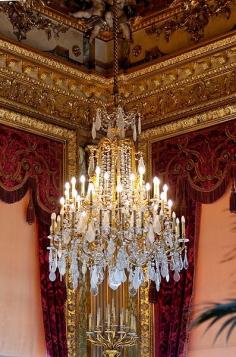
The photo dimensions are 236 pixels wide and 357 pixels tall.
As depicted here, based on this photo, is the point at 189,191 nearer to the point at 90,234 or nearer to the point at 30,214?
the point at 30,214

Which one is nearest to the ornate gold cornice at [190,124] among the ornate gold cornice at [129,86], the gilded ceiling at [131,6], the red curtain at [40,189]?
the ornate gold cornice at [129,86]

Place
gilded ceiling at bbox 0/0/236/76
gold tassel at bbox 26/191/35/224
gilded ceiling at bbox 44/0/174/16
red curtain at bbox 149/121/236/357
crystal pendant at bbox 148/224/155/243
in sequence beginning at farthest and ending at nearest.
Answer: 1. gilded ceiling at bbox 44/0/174/16
2. gilded ceiling at bbox 0/0/236/76
3. gold tassel at bbox 26/191/35/224
4. red curtain at bbox 149/121/236/357
5. crystal pendant at bbox 148/224/155/243

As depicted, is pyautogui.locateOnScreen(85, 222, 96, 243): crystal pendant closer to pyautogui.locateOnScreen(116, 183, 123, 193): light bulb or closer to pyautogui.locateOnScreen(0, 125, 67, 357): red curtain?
pyautogui.locateOnScreen(116, 183, 123, 193): light bulb

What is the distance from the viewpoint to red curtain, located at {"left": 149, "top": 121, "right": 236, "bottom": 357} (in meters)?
6.28

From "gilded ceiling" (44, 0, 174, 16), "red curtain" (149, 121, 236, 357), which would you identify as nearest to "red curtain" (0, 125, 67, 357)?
"red curtain" (149, 121, 236, 357)

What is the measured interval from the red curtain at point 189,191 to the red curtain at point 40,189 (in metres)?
0.91

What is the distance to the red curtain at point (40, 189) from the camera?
250 inches

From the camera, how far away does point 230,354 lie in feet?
19.5

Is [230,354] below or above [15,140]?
below

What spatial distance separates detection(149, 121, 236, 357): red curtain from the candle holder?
0.24 m

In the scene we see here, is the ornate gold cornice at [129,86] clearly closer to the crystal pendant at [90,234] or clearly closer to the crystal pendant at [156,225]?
the crystal pendant at [156,225]

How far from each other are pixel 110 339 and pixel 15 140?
2.04m

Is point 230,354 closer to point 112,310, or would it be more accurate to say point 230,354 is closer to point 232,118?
point 112,310

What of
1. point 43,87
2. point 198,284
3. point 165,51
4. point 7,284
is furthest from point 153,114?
point 7,284
